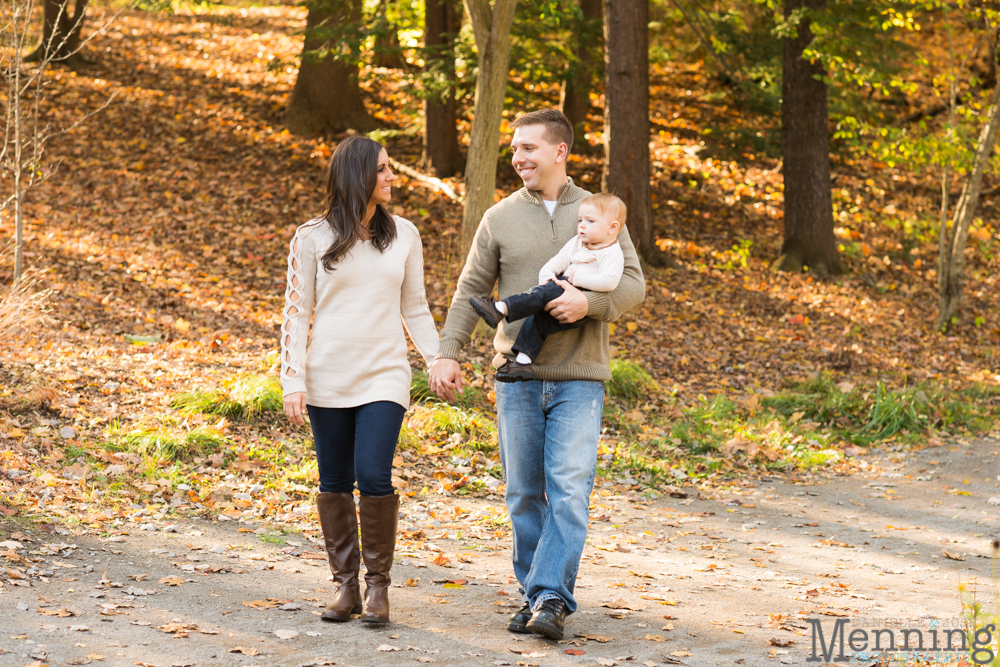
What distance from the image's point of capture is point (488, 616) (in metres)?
4.34

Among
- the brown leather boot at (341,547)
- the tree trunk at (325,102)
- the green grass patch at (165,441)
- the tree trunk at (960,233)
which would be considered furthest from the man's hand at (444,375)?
the tree trunk at (325,102)

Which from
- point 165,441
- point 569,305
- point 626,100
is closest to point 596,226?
point 569,305

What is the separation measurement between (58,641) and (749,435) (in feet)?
20.6

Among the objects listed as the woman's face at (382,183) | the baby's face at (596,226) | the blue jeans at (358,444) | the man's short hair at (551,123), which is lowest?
the blue jeans at (358,444)

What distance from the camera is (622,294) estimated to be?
13.0 feet

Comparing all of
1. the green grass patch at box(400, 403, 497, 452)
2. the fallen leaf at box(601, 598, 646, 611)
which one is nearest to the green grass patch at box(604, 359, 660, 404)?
the green grass patch at box(400, 403, 497, 452)

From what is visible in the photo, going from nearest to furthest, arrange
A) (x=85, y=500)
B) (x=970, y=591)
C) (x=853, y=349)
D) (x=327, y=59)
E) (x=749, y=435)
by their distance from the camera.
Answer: (x=970, y=591) → (x=85, y=500) → (x=749, y=435) → (x=853, y=349) → (x=327, y=59)

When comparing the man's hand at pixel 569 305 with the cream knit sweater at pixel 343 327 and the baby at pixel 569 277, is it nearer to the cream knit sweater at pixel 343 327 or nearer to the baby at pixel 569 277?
the baby at pixel 569 277

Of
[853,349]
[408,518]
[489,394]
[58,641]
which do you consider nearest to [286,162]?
[489,394]

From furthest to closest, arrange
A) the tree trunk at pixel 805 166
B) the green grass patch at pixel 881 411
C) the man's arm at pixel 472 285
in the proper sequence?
the tree trunk at pixel 805 166, the green grass patch at pixel 881 411, the man's arm at pixel 472 285

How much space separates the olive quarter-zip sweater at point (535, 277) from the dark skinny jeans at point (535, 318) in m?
0.09

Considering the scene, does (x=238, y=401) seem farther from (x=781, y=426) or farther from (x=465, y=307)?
(x=781, y=426)

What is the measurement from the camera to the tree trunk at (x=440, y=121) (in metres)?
14.3

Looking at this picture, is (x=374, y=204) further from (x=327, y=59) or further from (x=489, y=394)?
(x=327, y=59)
